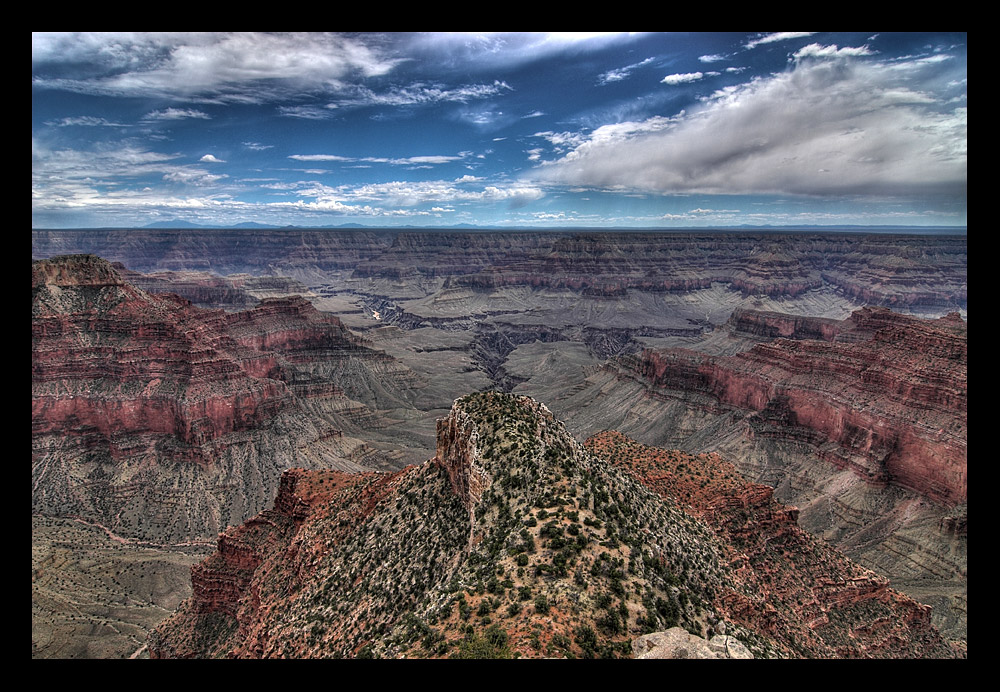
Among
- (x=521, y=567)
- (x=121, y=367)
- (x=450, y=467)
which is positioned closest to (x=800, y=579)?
(x=521, y=567)

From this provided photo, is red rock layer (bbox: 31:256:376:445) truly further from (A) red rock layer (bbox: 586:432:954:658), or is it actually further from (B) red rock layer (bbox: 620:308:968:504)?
(B) red rock layer (bbox: 620:308:968:504)

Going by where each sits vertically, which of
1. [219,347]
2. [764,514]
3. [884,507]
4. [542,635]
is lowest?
[884,507]

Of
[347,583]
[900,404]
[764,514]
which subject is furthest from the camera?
[900,404]

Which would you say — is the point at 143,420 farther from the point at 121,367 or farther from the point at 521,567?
the point at 521,567

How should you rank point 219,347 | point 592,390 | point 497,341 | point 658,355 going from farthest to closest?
point 497,341 → point 592,390 → point 658,355 → point 219,347

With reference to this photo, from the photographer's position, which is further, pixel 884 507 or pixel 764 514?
pixel 884 507

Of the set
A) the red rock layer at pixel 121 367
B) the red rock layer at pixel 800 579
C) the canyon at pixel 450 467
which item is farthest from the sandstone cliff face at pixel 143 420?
the red rock layer at pixel 800 579

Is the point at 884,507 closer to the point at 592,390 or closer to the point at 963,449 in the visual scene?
the point at 963,449

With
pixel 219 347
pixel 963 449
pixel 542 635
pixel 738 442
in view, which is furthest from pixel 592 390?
pixel 542 635
